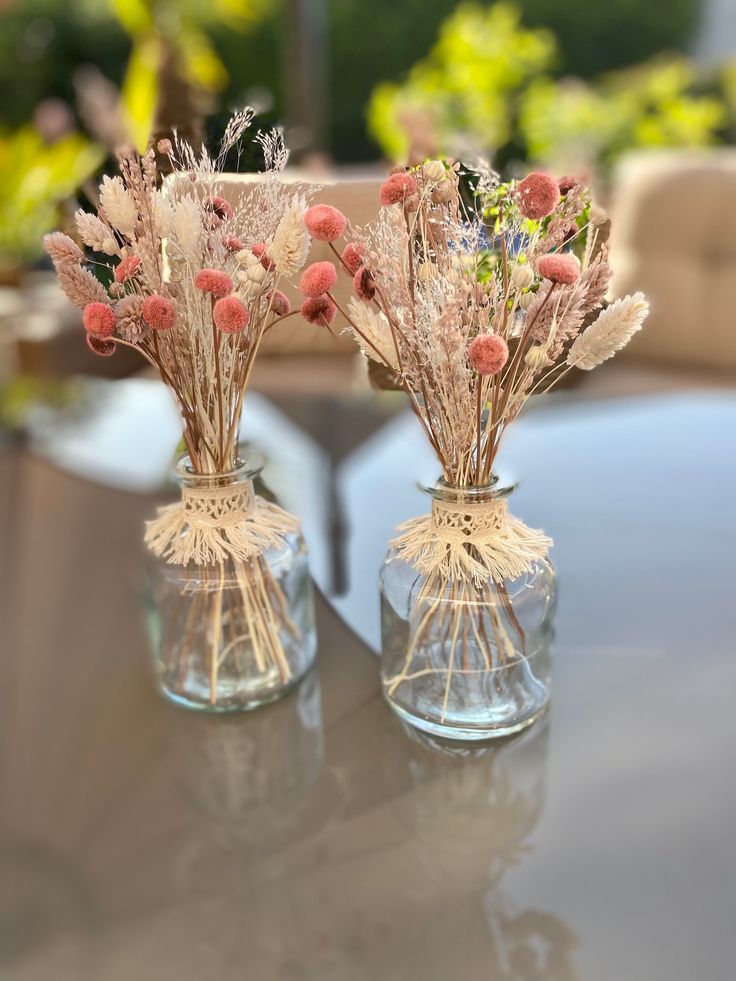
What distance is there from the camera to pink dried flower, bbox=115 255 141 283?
0.56m

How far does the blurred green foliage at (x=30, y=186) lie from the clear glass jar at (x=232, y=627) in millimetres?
2750

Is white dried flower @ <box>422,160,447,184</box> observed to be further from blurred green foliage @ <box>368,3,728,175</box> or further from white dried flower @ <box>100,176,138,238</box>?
blurred green foliage @ <box>368,3,728,175</box>

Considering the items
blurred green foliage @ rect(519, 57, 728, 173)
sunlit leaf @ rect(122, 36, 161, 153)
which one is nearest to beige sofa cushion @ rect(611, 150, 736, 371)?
blurred green foliage @ rect(519, 57, 728, 173)

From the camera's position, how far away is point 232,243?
1.87 ft

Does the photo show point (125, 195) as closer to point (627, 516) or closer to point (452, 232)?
point (452, 232)

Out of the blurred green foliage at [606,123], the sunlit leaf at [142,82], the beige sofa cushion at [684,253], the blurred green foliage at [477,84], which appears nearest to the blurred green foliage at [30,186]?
the sunlit leaf at [142,82]

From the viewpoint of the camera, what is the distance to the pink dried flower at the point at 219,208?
57 cm

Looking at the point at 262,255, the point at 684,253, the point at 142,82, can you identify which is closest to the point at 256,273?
the point at 262,255

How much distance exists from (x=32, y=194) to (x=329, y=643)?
3.46 metres

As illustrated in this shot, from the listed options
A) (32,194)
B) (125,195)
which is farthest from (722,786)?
(32,194)

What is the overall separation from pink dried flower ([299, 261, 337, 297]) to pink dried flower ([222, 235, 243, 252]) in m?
0.07

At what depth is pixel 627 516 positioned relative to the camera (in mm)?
1055

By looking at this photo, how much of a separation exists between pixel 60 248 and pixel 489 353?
0.30m

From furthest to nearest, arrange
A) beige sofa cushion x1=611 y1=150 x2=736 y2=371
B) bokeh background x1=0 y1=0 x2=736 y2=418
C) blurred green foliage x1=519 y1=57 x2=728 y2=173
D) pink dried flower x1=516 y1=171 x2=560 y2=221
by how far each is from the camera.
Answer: blurred green foliage x1=519 y1=57 x2=728 y2=173, beige sofa cushion x1=611 y1=150 x2=736 y2=371, bokeh background x1=0 y1=0 x2=736 y2=418, pink dried flower x1=516 y1=171 x2=560 y2=221
